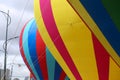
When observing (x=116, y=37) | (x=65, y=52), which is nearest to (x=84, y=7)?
(x=116, y=37)

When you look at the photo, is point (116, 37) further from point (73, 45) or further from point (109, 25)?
point (73, 45)

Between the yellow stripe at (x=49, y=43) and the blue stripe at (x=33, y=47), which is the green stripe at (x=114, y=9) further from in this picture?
the blue stripe at (x=33, y=47)

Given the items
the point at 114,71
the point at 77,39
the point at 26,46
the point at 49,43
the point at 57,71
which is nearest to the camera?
the point at 114,71

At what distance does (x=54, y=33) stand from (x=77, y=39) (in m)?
1.07

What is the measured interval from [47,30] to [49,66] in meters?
4.01

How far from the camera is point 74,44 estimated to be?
31.8 feet

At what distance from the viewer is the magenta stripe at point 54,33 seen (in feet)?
33.6

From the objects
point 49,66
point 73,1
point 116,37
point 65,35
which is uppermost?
point 49,66

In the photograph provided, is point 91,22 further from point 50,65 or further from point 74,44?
point 50,65

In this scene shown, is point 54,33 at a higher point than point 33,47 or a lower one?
lower

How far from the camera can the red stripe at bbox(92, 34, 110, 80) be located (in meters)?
9.14


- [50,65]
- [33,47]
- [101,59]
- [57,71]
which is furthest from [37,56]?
[101,59]

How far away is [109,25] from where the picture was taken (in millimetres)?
7398

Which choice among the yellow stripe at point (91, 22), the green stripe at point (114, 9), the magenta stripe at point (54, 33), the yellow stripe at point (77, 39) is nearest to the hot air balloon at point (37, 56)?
the magenta stripe at point (54, 33)
